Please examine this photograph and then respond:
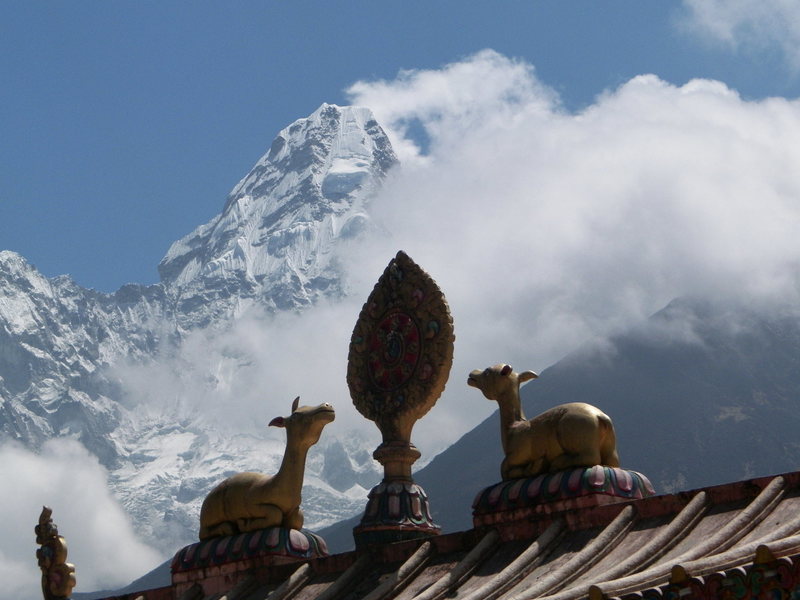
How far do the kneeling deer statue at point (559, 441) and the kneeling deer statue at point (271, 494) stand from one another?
235 centimetres

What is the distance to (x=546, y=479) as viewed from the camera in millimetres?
13586

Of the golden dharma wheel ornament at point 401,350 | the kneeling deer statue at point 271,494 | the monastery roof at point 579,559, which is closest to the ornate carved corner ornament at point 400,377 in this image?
the golden dharma wheel ornament at point 401,350

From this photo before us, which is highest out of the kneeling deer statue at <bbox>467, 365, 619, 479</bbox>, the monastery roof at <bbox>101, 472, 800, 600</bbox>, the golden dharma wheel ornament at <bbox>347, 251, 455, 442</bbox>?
the golden dharma wheel ornament at <bbox>347, 251, 455, 442</bbox>

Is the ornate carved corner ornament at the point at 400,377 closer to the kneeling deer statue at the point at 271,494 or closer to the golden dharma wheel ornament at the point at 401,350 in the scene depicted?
the golden dharma wheel ornament at the point at 401,350

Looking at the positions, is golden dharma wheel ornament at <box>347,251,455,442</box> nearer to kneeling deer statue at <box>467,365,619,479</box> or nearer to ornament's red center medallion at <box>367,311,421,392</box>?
ornament's red center medallion at <box>367,311,421,392</box>

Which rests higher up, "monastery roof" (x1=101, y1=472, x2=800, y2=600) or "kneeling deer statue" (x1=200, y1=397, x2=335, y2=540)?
"kneeling deer statue" (x1=200, y1=397, x2=335, y2=540)

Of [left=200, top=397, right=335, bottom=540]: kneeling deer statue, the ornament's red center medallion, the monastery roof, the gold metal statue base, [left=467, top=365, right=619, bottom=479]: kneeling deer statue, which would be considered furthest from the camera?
the ornament's red center medallion

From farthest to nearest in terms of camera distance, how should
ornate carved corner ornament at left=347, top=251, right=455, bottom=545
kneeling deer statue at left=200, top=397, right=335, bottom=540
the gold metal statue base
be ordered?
kneeling deer statue at left=200, top=397, right=335, bottom=540 → ornate carved corner ornament at left=347, top=251, right=455, bottom=545 → the gold metal statue base

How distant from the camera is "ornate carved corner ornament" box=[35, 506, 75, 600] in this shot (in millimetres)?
16500

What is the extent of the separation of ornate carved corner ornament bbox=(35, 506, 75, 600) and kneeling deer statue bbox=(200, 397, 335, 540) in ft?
5.31

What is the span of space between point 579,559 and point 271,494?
4601 millimetres

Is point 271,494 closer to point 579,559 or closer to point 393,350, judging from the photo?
point 393,350

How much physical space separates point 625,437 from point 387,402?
10454 centimetres

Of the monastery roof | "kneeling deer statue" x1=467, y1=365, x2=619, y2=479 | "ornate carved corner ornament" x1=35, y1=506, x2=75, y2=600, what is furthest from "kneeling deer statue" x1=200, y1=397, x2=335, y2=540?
"kneeling deer statue" x1=467, y1=365, x2=619, y2=479
